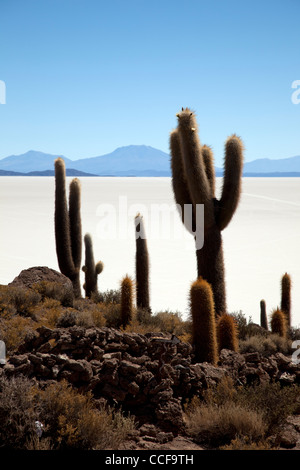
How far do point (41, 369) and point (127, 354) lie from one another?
1389 mm

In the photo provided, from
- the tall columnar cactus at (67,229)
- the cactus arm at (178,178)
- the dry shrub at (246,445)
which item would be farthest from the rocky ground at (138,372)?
the tall columnar cactus at (67,229)

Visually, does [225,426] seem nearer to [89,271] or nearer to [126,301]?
[126,301]

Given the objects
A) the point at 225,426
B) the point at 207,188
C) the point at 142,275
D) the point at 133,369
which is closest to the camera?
the point at 225,426

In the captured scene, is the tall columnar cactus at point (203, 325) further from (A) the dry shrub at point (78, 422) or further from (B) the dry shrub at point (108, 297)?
(B) the dry shrub at point (108, 297)

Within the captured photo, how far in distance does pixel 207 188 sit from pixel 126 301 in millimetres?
3419

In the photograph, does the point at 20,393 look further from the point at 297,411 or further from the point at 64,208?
the point at 64,208

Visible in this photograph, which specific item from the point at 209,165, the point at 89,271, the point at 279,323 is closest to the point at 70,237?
the point at 89,271

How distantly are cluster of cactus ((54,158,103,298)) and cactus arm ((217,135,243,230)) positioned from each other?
6.21m

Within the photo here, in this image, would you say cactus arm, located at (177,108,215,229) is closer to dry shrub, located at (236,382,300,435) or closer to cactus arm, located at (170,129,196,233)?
cactus arm, located at (170,129,196,233)

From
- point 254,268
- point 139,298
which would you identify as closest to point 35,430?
point 139,298

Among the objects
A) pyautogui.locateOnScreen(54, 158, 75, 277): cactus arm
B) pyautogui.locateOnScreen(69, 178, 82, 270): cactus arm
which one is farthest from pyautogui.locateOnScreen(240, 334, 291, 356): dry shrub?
pyautogui.locateOnScreen(69, 178, 82, 270): cactus arm

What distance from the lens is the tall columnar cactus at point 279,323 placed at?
42.0 ft

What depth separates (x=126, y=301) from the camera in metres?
11.2

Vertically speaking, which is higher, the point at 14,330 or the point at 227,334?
the point at 14,330
